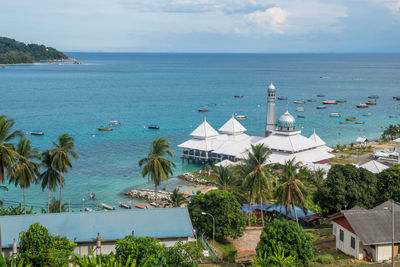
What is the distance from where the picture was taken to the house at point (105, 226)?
98.4 ft

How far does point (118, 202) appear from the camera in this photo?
54969 mm

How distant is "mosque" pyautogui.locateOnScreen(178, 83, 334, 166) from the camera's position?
2506 inches

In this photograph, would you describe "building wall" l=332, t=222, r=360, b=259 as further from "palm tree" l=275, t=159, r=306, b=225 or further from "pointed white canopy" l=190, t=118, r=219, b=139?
"pointed white canopy" l=190, t=118, r=219, b=139

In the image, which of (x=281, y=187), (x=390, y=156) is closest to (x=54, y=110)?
(x=390, y=156)

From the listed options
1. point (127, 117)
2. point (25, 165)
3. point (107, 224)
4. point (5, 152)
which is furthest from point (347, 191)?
point (127, 117)

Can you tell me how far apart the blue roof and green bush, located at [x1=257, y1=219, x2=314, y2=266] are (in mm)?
5590

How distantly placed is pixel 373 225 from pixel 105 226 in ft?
65.6

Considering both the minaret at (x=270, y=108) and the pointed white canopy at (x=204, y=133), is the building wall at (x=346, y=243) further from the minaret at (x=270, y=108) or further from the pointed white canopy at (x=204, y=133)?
the minaret at (x=270, y=108)

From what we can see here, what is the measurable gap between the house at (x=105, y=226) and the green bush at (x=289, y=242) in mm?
5590

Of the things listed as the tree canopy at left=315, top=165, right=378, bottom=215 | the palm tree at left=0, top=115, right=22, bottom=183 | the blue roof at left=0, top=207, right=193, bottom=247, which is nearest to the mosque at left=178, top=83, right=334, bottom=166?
the tree canopy at left=315, top=165, right=378, bottom=215

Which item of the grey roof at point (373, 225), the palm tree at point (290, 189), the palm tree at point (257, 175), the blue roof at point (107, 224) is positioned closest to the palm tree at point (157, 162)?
the palm tree at point (257, 175)

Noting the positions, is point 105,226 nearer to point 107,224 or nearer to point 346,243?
point 107,224

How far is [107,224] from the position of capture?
3159cm

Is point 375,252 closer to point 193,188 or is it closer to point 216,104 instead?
point 193,188
